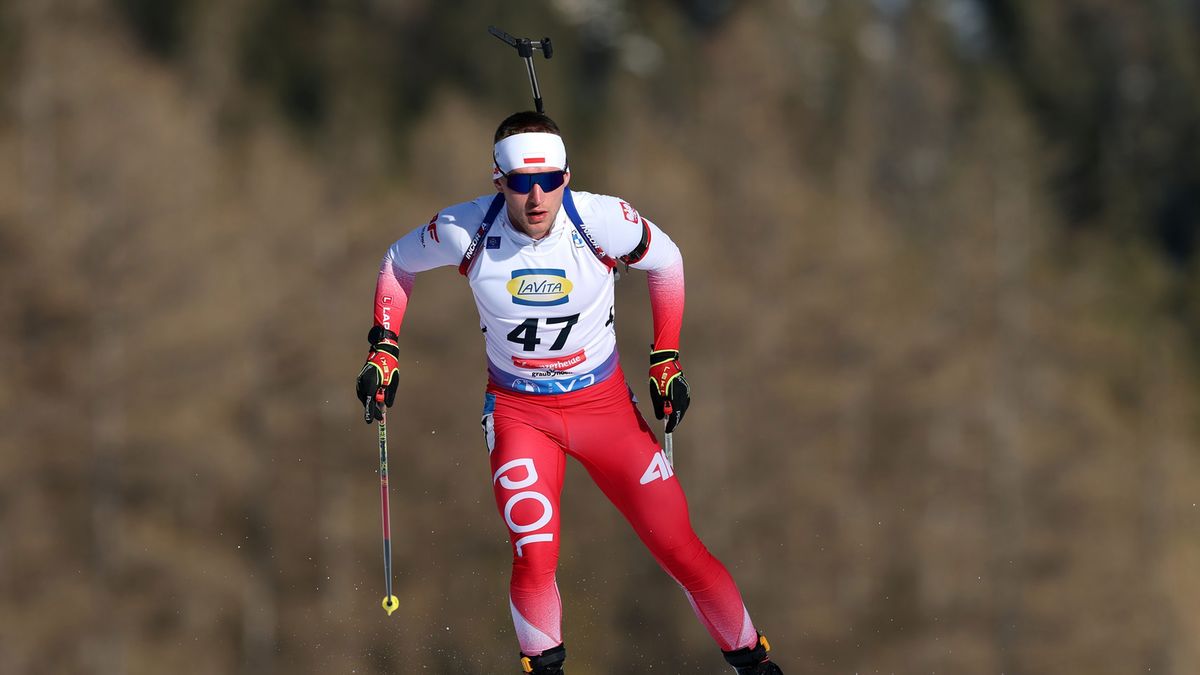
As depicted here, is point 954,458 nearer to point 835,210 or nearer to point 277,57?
point 835,210

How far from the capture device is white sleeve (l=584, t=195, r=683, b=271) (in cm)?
905

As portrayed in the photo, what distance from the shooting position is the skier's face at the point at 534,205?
345 inches

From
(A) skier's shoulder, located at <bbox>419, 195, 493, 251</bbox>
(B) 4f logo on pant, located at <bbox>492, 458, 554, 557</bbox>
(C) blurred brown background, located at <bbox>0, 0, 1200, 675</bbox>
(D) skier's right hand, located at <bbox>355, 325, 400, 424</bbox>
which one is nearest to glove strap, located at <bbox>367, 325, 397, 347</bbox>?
(D) skier's right hand, located at <bbox>355, 325, 400, 424</bbox>

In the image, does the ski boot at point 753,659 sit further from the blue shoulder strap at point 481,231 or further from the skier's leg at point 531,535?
the blue shoulder strap at point 481,231

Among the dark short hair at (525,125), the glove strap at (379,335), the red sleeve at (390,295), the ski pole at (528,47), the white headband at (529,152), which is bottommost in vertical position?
the glove strap at (379,335)

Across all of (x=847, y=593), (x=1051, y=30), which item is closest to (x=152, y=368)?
(x=847, y=593)

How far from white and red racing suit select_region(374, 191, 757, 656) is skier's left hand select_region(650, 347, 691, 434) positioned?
16 cm

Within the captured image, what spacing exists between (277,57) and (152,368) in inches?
1048

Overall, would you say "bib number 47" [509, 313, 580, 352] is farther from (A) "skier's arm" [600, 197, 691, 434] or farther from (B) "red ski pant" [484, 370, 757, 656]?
(A) "skier's arm" [600, 197, 691, 434]

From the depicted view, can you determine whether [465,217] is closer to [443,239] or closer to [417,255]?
[443,239]

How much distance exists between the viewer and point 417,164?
137ft

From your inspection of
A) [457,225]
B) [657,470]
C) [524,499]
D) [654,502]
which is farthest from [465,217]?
[654,502]

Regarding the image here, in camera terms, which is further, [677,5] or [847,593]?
[677,5]

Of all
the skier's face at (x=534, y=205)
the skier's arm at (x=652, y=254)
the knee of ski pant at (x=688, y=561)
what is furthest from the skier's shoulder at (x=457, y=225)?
the knee of ski pant at (x=688, y=561)
